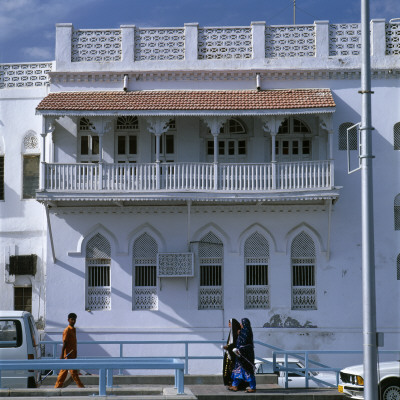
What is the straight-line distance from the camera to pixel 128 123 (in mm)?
25953

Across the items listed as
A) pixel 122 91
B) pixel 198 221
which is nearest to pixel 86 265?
pixel 198 221

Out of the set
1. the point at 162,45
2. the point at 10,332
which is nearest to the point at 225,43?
the point at 162,45

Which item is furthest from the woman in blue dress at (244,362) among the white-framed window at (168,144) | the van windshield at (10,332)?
the white-framed window at (168,144)

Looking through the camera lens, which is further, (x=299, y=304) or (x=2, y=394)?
(x=299, y=304)

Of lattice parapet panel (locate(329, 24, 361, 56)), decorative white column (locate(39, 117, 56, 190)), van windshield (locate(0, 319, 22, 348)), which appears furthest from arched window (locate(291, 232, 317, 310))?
van windshield (locate(0, 319, 22, 348))

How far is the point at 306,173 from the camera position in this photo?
79.3 ft

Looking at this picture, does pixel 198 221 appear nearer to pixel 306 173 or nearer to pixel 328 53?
pixel 306 173

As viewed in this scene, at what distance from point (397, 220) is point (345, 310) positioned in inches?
127

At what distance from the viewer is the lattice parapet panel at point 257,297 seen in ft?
82.2

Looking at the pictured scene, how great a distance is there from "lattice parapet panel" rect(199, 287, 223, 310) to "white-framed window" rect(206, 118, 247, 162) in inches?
160

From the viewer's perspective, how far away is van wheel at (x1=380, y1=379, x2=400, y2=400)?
17.0 metres

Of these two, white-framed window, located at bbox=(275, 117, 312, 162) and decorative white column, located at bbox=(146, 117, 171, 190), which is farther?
white-framed window, located at bbox=(275, 117, 312, 162)

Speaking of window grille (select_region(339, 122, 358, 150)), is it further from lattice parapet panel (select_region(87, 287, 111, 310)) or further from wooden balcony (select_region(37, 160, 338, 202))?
lattice parapet panel (select_region(87, 287, 111, 310))

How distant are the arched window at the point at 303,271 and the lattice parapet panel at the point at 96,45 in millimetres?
8042
